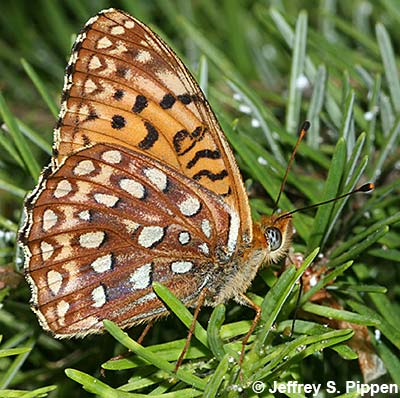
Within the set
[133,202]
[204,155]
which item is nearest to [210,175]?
[204,155]

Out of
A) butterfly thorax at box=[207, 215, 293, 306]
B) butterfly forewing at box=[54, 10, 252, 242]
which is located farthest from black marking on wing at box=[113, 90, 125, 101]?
butterfly thorax at box=[207, 215, 293, 306]

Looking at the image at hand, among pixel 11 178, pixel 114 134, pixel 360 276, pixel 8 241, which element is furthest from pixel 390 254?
pixel 11 178

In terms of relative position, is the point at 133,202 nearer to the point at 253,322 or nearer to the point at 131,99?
the point at 131,99

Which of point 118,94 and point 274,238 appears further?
point 118,94

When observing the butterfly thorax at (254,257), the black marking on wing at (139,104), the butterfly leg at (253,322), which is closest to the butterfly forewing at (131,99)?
the black marking on wing at (139,104)

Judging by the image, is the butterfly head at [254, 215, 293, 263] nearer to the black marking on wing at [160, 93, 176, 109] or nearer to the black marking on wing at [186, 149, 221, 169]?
the black marking on wing at [186, 149, 221, 169]

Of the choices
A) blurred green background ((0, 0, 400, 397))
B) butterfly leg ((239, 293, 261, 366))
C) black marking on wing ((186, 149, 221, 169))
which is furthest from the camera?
black marking on wing ((186, 149, 221, 169))

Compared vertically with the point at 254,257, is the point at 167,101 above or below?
above

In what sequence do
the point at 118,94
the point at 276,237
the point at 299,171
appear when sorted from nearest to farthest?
the point at 276,237 < the point at 118,94 < the point at 299,171
